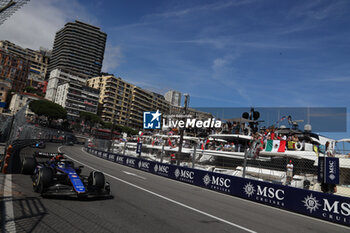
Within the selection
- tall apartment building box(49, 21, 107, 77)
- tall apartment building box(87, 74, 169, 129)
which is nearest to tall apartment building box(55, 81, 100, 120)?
tall apartment building box(87, 74, 169, 129)

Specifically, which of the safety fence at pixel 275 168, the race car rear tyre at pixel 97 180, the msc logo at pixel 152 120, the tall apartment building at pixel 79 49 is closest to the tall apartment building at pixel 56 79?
the tall apartment building at pixel 79 49

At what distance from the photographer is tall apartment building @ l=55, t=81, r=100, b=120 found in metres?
99.1

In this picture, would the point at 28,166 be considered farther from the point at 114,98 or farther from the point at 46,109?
the point at 114,98

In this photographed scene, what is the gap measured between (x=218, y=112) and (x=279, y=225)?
119ft

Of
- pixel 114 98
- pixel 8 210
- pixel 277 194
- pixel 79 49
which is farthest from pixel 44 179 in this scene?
pixel 79 49

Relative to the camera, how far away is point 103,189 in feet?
25.2

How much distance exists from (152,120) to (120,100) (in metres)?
73.4

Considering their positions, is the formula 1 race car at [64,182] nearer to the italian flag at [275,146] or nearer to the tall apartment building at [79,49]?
the italian flag at [275,146]

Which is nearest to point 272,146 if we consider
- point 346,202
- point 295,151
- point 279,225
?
point 295,151

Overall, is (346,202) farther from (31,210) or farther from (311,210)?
(31,210)

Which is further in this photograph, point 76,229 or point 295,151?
point 295,151

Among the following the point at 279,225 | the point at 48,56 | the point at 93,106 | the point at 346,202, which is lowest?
the point at 279,225

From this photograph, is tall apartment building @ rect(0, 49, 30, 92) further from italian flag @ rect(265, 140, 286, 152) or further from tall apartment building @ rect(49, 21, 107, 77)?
italian flag @ rect(265, 140, 286, 152)

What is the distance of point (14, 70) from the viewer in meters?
111
